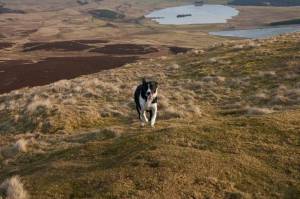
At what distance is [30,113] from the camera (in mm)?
26406

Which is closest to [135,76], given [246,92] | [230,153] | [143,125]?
[246,92]

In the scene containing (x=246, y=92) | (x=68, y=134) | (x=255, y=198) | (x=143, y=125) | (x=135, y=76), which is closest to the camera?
(x=255, y=198)

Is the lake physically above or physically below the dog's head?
below

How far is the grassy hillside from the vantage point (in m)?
12.5

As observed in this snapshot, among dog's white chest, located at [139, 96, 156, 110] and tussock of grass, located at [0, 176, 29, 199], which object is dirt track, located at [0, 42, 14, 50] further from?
tussock of grass, located at [0, 176, 29, 199]

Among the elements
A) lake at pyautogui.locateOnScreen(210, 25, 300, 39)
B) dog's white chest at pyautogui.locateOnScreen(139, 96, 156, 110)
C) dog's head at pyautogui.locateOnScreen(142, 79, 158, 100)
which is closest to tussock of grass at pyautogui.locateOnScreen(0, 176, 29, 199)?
dog's head at pyautogui.locateOnScreen(142, 79, 158, 100)

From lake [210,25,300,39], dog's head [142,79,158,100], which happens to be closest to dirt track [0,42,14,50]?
lake [210,25,300,39]

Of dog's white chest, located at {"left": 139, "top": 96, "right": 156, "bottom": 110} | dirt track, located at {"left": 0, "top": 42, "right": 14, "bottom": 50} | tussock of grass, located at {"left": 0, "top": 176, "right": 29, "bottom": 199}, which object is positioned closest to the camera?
tussock of grass, located at {"left": 0, "top": 176, "right": 29, "bottom": 199}

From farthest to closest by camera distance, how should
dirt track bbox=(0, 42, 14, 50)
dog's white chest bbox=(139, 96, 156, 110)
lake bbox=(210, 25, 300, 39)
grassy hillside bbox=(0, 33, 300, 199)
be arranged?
lake bbox=(210, 25, 300, 39) → dirt track bbox=(0, 42, 14, 50) → dog's white chest bbox=(139, 96, 156, 110) → grassy hillside bbox=(0, 33, 300, 199)

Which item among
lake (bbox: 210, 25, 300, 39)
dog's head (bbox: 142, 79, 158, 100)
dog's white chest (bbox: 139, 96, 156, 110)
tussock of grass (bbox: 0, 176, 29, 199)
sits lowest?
lake (bbox: 210, 25, 300, 39)

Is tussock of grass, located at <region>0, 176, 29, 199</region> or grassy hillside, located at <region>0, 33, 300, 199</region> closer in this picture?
grassy hillside, located at <region>0, 33, 300, 199</region>

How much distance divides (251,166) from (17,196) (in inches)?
240

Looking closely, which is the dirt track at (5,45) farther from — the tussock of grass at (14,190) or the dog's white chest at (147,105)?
the tussock of grass at (14,190)

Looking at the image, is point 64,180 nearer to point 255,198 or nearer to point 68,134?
point 255,198
